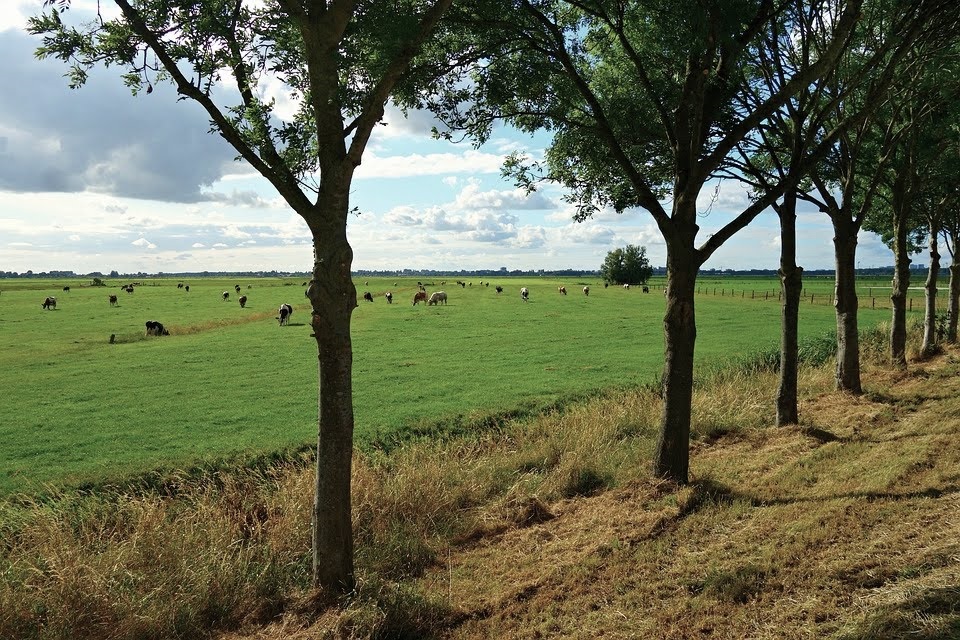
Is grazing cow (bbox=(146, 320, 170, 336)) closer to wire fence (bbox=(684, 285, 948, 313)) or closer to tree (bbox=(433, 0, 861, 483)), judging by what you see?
tree (bbox=(433, 0, 861, 483))

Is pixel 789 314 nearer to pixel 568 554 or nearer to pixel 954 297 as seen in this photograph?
pixel 568 554

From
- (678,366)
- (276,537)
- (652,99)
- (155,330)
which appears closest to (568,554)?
(678,366)

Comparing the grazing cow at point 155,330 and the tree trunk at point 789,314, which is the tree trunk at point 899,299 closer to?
the tree trunk at point 789,314

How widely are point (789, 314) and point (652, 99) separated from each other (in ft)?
22.3

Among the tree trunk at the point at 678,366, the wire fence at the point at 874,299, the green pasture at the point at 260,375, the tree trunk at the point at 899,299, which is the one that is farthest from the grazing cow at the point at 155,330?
the wire fence at the point at 874,299

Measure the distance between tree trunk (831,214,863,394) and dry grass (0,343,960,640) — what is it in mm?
3450

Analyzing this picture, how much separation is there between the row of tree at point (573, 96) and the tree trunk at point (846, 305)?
0.05 meters

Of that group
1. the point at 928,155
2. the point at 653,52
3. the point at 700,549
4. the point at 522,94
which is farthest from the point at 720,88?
the point at 928,155

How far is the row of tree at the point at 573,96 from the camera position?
6.73 metres

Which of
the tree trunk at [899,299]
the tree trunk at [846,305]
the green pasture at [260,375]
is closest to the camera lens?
the tree trunk at [846,305]

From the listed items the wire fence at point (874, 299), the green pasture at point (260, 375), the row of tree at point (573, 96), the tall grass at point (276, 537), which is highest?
the row of tree at point (573, 96)

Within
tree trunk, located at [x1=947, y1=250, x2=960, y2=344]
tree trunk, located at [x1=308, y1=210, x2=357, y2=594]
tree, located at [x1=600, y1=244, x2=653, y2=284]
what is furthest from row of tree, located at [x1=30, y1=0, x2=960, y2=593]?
tree, located at [x1=600, y1=244, x2=653, y2=284]

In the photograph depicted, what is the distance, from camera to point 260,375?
1187 inches

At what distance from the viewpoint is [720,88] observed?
32.8 feet
